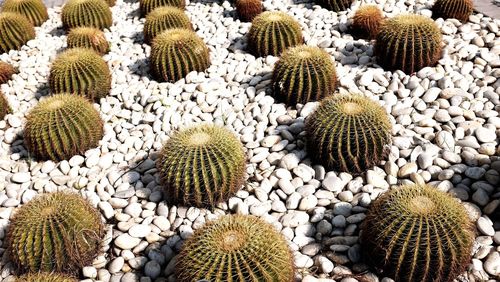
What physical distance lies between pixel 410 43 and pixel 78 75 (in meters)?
4.42

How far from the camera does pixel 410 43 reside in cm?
609

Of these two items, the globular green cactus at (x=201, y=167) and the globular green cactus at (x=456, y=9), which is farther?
the globular green cactus at (x=456, y=9)

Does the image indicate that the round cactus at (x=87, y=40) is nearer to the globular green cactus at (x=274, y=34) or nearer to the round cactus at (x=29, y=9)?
the round cactus at (x=29, y=9)

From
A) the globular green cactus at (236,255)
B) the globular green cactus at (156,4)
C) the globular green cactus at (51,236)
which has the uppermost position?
the globular green cactus at (156,4)

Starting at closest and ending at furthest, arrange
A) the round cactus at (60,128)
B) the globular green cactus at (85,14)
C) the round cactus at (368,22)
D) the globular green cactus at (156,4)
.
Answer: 1. the round cactus at (60,128)
2. the round cactus at (368,22)
3. the globular green cactus at (85,14)
4. the globular green cactus at (156,4)

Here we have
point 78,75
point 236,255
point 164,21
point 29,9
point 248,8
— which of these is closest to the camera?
point 236,255

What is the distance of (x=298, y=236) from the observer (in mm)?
4270

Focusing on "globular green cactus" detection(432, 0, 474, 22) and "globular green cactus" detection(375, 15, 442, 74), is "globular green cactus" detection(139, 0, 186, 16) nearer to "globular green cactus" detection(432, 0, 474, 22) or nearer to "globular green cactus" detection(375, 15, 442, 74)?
"globular green cactus" detection(375, 15, 442, 74)

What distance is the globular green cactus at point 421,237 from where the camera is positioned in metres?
3.46

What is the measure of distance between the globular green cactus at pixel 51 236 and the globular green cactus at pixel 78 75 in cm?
260

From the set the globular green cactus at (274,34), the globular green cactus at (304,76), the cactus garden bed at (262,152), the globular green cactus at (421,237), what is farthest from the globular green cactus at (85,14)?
the globular green cactus at (421,237)

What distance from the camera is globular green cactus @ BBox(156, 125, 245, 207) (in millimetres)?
4426

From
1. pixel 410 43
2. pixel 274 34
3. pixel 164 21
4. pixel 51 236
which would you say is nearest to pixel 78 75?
pixel 164 21

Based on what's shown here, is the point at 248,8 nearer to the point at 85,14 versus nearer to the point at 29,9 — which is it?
the point at 85,14
